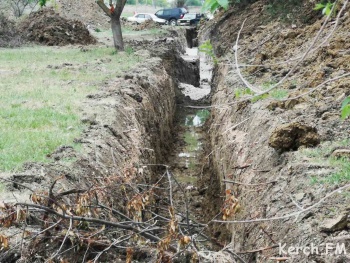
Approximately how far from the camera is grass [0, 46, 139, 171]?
259 inches

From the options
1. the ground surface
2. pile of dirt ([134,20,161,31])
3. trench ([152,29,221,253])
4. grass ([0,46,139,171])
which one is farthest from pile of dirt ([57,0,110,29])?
the ground surface

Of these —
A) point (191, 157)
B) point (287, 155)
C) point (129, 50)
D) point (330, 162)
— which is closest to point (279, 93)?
point (287, 155)

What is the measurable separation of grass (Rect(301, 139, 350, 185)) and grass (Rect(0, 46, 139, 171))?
3.16 m

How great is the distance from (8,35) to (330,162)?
18245 millimetres

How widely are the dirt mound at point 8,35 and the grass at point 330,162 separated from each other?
54.3 ft

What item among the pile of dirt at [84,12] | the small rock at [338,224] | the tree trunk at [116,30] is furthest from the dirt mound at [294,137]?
the pile of dirt at [84,12]

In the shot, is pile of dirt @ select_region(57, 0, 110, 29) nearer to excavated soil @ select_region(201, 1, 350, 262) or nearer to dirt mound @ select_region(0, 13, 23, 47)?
dirt mound @ select_region(0, 13, 23, 47)

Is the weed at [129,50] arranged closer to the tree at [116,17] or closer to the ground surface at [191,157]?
the tree at [116,17]

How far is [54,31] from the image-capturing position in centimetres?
2122

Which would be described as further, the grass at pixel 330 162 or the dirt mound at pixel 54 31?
the dirt mound at pixel 54 31

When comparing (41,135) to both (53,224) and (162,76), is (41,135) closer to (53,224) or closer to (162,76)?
(53,224)

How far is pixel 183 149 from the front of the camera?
12.9 m

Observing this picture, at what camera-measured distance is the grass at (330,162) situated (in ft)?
15.4

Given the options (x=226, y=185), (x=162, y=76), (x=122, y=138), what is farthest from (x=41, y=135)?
(x=162, y=76)
